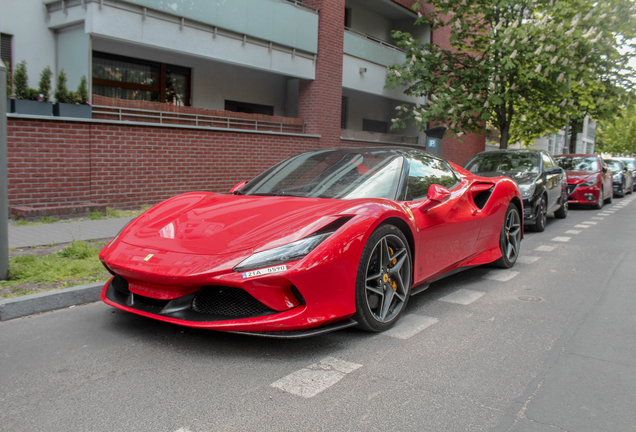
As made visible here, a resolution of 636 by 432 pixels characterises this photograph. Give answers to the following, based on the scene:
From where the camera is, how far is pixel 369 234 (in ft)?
11.5

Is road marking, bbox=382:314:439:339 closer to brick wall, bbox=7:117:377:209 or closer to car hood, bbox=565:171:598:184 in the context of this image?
brick wall, bbox=7:117:377:209

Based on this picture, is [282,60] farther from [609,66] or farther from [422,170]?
[609,66]

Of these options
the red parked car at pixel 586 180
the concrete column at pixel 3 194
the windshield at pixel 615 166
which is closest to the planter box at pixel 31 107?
the concrete column at pixel 3 194

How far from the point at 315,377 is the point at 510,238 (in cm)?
396

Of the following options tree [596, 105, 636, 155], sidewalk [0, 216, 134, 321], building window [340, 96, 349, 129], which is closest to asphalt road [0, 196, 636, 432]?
sidewalk [0, 216, 134, 321]

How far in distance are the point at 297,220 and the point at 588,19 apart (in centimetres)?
1453

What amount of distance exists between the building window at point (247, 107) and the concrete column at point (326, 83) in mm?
1236

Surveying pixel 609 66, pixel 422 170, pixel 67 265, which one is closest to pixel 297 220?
pixel 422 170

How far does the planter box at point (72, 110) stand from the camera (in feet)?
28.8

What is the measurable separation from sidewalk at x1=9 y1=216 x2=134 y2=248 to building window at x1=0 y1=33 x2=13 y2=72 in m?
3.70

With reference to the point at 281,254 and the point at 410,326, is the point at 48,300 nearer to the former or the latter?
the point at 281,254

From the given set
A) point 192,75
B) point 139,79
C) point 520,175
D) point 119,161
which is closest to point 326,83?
point 192,75

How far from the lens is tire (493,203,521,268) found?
19.4 ft

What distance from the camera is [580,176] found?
14.5 meters
